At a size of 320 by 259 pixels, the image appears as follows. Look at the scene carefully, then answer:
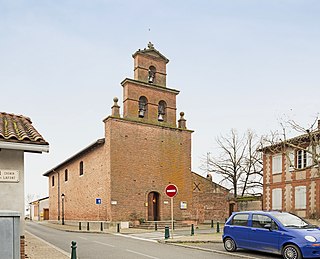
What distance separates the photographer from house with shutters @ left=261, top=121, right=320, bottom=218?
27.2 meters

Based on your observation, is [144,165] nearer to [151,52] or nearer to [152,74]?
[152,74]

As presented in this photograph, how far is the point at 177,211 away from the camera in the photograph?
32.3 meters

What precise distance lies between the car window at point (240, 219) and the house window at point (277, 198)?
18229 mm

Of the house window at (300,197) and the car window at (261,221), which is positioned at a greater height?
the car window at (261,221)

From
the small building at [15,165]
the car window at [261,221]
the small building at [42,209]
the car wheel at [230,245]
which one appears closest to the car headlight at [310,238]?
the car window at [261,221]

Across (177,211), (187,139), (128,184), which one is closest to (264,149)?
(187,139)

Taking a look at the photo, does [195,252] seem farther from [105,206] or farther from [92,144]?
Answer: [92,144]

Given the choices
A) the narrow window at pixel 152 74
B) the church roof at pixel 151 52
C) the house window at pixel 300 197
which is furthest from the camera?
the narrow window at pixel 152 74

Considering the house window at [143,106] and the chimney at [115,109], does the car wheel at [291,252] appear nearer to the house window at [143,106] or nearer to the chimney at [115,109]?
the chimney at [115,109]

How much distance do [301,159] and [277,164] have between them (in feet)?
8.30

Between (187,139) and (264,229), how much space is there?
21.9m

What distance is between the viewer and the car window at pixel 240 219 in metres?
13.2

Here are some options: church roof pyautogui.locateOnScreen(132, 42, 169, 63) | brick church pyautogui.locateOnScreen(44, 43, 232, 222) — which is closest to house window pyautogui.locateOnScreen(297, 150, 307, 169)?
brick church pyautogui.locateOnScreen(44, 43, 232, 222)

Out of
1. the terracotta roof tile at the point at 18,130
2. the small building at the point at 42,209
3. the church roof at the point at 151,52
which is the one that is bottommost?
the small building at the point at 42,209
